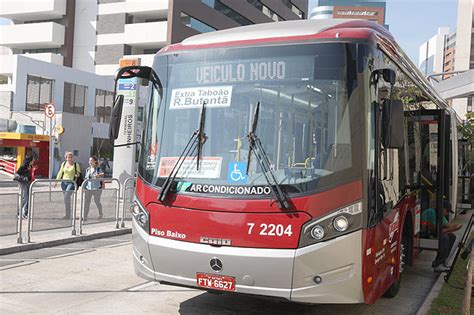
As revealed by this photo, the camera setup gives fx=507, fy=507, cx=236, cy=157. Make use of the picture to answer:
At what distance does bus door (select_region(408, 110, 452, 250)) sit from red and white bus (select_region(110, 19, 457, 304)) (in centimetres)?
226

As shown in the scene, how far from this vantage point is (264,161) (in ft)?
16.3

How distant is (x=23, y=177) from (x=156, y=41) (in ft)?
110

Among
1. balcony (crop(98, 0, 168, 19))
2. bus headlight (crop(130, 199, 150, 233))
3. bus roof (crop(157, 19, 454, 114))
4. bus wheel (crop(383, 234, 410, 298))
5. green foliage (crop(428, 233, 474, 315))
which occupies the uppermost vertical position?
balcony (crop(98, 0, 168, 19))

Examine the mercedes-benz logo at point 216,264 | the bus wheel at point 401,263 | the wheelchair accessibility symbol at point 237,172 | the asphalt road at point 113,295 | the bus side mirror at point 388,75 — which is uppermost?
the bus side mirror at point 388,75

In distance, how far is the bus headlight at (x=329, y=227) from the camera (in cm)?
475

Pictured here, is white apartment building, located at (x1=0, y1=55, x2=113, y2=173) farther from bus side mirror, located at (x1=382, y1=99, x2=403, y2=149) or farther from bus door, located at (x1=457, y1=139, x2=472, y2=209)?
bus side mirror, located at (x1=382, y1=99, x2=403, y2=149)

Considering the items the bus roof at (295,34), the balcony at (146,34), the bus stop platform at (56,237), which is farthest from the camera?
the balcony at (146,34)

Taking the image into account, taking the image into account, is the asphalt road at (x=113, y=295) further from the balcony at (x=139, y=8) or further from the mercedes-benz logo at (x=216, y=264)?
the balcony at (x=139, y=8)

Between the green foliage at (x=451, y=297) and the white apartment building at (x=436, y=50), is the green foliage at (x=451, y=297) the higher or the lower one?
the lower one

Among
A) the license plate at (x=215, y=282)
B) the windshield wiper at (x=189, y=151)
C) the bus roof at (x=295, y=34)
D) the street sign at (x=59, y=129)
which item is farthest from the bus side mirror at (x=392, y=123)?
the street sign at (x=59, y=129)

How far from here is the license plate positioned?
496 cm

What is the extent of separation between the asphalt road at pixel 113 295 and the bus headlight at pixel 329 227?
5.65 ft

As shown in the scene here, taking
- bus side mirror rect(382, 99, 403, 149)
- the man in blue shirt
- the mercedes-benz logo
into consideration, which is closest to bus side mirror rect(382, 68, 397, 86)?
bus side mirror rect(382, 99, 403, 149)

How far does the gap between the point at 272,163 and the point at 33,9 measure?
48.6 meters
